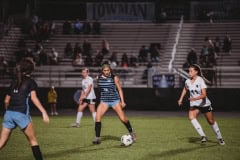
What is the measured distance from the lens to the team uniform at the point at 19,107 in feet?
31.6

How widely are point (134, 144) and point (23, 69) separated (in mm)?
4954

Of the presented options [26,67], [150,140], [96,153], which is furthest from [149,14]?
[26,67]

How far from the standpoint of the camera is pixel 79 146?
13.3 meters

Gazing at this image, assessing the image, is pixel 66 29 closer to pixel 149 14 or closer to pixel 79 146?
pixel 149 14

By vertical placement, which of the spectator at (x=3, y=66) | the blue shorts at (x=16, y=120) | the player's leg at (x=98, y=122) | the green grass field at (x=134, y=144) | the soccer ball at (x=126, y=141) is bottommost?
the green grass field at (x=134, y=144)

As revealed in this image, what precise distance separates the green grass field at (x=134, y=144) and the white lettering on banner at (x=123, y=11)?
16877mm

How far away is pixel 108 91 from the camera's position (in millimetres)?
13828

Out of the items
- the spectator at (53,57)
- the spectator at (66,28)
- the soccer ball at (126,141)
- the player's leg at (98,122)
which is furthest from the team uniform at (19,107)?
the spectator at (66,28)

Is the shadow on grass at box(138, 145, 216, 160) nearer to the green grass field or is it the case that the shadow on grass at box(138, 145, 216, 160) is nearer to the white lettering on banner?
the green grass field

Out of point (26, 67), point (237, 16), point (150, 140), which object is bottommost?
point (150, 140)

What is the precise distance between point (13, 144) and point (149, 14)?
23.1 metres

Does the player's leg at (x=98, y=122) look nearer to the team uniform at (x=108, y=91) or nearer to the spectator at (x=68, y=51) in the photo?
the team uniform at (x=108, y=91)

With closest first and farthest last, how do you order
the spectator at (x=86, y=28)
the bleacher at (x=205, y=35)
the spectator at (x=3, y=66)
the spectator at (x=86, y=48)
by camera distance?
the spectator at (x=3, y=66), the bleacher at (x=205, y=35), the spectator at (x=86, y=48), the spectator at (x=86, y=28)

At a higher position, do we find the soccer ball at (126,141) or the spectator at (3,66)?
the spectator at (3,66)
